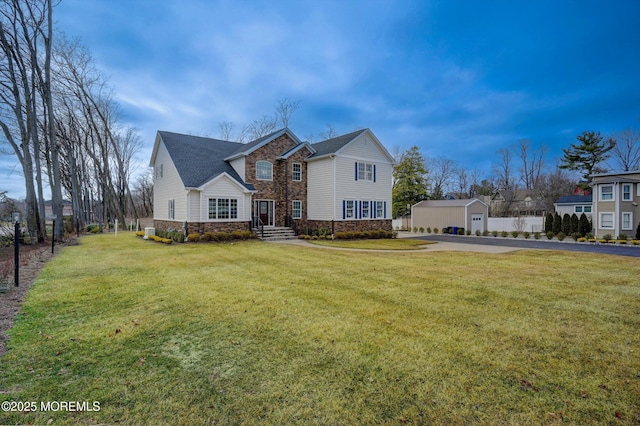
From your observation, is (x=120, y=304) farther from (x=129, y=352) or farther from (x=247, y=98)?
(x=247, y=98)

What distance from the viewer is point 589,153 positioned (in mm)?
35531

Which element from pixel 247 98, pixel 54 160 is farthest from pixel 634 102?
pixel 54 160

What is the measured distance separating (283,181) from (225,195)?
14.8 ft

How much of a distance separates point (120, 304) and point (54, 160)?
17.9m

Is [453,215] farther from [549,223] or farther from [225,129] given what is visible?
[225,129]

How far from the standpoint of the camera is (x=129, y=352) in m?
3.63

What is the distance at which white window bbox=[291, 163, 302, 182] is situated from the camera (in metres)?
20.8

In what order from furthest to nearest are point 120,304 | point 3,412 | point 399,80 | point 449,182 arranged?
point 449,182 → point 399,80 → point 120,304 → point 3,412

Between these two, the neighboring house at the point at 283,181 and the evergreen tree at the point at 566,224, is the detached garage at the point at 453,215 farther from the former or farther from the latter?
the neighboring house at the point at 283,181

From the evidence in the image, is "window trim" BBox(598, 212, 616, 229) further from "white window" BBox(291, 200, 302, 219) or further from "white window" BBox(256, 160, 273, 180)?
"white window" BBox(256, 160, 273, 180)

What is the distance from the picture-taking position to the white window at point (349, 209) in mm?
20036

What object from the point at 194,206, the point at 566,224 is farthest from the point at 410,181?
the point at 194,206

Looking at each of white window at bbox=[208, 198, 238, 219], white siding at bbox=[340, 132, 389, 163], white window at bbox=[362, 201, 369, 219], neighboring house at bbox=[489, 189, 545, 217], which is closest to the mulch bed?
white window at bbox=[208, 198, 238, 219]

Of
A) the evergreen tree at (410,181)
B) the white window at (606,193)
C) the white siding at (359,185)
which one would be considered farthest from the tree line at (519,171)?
the white siding at (359,185)
